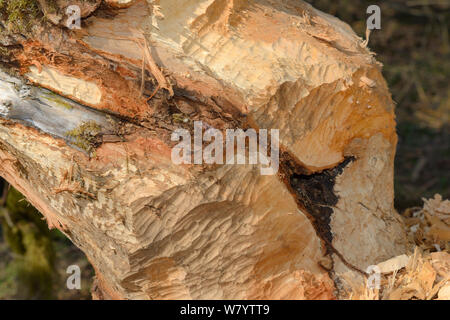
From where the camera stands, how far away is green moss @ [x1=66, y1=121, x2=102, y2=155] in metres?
1.50

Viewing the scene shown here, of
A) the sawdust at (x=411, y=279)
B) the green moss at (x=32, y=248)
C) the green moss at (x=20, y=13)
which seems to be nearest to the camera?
the green moss at (x=20, y=13)

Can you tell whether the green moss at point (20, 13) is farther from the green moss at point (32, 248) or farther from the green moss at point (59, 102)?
the green moss at point (32, 248)

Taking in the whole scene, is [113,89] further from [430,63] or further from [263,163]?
[430,63]

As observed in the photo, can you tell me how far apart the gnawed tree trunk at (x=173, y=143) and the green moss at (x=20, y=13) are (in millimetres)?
35

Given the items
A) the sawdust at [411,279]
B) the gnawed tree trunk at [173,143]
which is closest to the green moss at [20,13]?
the gnawed tree trunk at [173,143]

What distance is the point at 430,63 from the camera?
4719 millimetres

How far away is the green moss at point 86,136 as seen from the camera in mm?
1500

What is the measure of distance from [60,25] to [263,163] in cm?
79

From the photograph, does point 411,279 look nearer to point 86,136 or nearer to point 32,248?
point 86,136

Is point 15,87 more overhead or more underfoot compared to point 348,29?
more underfoot

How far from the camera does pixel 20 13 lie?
1.50 meters
